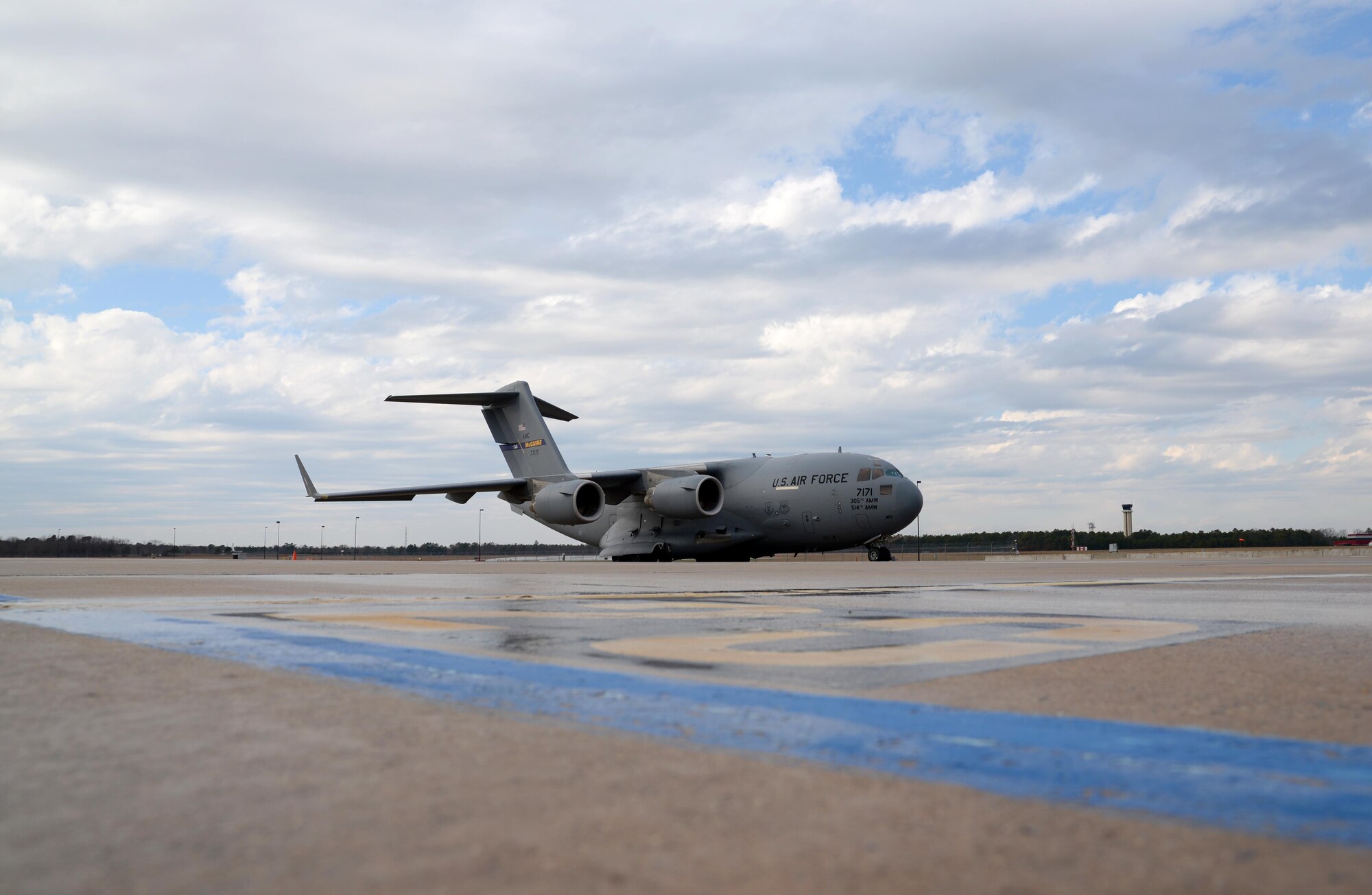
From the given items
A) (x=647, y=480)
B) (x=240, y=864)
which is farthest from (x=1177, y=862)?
(x=647, y=480)

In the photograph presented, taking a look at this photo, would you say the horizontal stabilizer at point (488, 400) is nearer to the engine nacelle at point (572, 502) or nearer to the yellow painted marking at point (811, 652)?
the engine nacelle at point (572, 502)

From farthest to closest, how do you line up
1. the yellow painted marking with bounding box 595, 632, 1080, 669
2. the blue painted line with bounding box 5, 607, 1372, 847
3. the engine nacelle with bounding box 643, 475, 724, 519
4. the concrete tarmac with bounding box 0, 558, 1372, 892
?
the engine nacelle with bounding box 643, 475, 724, 519
the yellow painted marking with bounding box 595, 632, 1080, 669
the blue painted line with bounding box 5, 607, 1372, 847
the concrete tarmac with bounding box 0, 558, 1372, 892

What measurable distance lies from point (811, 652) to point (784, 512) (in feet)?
81.1

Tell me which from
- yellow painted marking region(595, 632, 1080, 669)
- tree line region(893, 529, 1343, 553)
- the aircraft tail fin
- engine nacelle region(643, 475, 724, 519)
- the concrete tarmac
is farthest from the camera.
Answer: tree line region(893, 529, 1343, 553)

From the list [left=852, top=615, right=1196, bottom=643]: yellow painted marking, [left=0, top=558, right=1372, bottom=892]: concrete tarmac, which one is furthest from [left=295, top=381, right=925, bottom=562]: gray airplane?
[left=0, top=558, right=1372, bottom=892]: concrete tarmac

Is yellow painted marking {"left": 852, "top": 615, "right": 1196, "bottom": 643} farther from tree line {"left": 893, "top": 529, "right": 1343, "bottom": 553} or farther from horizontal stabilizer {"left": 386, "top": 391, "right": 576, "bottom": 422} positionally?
tree line {"left": 893, "top": 529, "right": 1343, "bottom": 553}

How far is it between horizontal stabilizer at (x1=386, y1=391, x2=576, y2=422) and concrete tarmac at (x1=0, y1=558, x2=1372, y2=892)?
29.1 metres

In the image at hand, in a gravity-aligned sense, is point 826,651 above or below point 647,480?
below

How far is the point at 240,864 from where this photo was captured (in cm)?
156

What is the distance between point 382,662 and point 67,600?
5.37 meters

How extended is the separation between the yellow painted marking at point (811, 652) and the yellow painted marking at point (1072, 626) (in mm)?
550

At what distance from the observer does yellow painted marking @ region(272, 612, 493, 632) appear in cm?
541

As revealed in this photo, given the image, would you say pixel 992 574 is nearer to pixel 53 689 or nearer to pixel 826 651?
pixel 826 651

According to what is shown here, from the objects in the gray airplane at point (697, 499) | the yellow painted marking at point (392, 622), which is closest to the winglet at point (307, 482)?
the gray airplane at point (697, 499)
